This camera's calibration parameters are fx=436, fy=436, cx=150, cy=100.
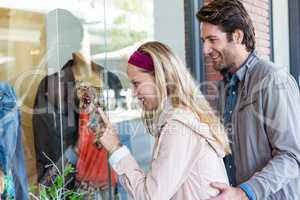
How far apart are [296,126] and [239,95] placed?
0.93ft

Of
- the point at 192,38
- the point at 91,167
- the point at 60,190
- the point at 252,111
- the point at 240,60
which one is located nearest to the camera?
the point at 252,111

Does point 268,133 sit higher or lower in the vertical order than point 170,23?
lower

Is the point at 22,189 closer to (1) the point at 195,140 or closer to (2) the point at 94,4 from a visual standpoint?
(1) the point at 195,140

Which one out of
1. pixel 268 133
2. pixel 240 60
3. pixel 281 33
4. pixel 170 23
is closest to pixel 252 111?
pixel 268 133

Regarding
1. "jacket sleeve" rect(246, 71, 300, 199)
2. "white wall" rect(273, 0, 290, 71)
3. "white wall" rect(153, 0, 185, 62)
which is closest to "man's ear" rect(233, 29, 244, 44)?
"jacket sleeve" rect(246, 71, 300, 199)

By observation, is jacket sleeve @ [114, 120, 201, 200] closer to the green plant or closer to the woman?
the woman

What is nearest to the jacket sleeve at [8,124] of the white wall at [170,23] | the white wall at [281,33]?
the white wall at [170,23]

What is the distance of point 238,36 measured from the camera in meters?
1.87

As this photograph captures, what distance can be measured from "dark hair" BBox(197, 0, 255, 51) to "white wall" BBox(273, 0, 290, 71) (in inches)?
132

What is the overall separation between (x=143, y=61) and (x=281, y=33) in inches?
169

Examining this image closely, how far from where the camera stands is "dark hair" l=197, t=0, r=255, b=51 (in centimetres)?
187

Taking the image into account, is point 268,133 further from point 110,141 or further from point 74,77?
point 74,77

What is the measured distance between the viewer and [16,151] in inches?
64.5

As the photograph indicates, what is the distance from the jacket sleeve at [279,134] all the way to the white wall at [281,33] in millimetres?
3584
